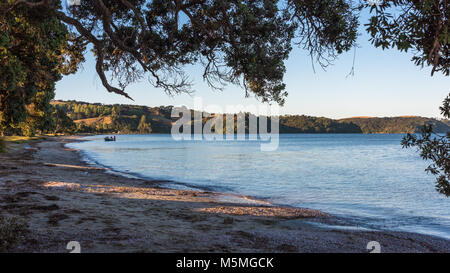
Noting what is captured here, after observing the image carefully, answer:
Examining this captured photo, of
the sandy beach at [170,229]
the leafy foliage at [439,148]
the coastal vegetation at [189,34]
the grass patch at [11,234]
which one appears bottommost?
the sandy beach at [170,229]

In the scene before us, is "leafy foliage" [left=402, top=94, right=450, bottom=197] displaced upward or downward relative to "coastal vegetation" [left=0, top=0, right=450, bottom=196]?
downward

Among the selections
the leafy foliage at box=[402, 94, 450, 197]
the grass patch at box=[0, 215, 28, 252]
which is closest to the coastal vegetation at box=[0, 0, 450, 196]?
the leafy foliage at box=[402, 94, 450, 197]

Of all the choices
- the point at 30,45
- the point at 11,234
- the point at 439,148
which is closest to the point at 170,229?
the point at 11,234

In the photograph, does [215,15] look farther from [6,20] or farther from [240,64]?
[6,20]

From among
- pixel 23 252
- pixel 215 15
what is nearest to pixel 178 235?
pixel 23 252

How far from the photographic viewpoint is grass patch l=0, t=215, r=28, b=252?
5148 millimetres

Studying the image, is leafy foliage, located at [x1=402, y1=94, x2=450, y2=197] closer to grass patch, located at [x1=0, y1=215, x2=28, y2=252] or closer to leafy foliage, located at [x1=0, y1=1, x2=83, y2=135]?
grass patch, located at [x1=0, y1=215, x2=28, y2=252]

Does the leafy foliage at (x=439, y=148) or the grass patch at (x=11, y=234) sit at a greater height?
the leafy foliage at (x=439, y=148)

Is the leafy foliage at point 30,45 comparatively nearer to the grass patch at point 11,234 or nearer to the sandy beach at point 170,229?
the sandy beach at point 170,229

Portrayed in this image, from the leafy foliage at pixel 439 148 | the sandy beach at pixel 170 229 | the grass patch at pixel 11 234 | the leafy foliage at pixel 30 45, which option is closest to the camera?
the grass patch at pixel 11 234

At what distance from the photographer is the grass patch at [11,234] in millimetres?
5148

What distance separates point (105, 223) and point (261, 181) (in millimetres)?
20232

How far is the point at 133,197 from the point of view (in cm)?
1352

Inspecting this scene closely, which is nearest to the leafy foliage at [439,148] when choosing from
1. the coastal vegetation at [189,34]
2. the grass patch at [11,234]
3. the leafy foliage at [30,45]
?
the coastal vegetation at [189,34]
